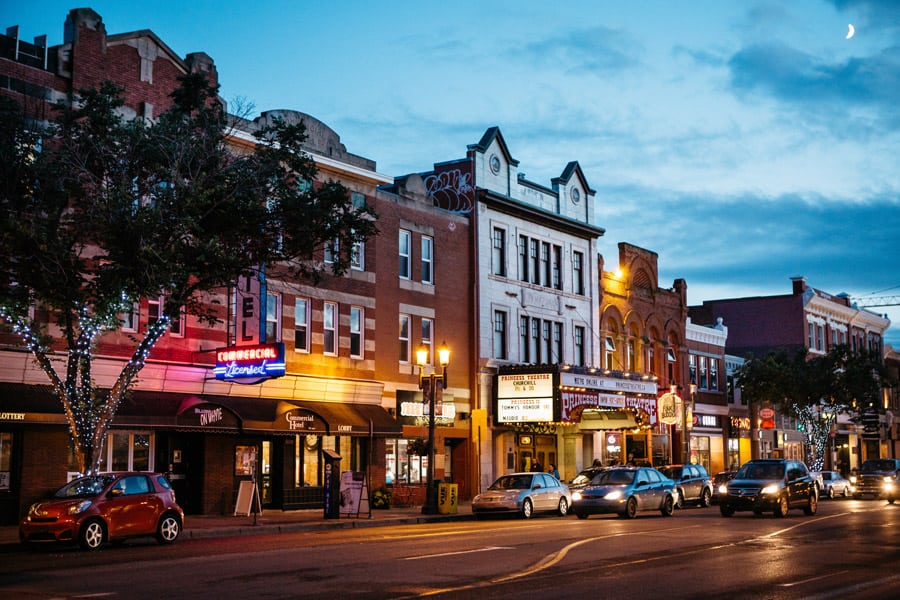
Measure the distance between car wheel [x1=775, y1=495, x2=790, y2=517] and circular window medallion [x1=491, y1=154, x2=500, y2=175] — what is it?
799 inches

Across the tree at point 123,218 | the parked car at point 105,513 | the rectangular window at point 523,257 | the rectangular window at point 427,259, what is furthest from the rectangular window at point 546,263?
the parked car at point 105,513

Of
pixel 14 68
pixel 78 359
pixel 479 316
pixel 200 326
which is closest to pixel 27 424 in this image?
pixel 78 359

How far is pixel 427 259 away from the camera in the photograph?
4291 cm

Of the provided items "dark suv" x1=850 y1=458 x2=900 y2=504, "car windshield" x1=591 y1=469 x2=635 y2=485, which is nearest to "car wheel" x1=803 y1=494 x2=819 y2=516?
"car windshield" x1=591 y1=469 x2=635 y2=485

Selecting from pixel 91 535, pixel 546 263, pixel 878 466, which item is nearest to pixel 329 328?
pixel 546 263

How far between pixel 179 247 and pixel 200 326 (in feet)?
30.2

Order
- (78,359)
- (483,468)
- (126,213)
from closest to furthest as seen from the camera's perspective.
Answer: (126,213) < (78,359) < (483,468)

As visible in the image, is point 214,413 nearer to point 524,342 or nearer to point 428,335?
point 428,335

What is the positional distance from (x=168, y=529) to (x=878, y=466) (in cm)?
3521

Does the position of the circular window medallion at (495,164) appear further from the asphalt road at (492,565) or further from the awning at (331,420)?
the asphalt road at (492,565)

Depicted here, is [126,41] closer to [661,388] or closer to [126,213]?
[126,213]

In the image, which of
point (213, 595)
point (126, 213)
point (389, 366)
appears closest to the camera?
point (213, 595)

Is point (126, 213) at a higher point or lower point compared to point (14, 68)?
lower

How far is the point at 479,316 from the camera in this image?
44.8 m
